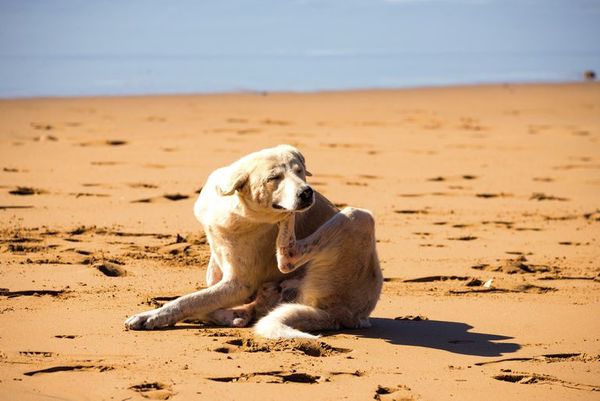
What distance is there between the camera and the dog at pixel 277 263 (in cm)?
587

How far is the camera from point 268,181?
5688 mm

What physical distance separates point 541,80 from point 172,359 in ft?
103

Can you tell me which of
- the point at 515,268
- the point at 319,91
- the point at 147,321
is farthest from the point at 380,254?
the point at 319,91

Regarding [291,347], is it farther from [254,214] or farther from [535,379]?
[535,379]

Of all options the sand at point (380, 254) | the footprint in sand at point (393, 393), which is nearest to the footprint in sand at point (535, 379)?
the sand at point (380, 254)

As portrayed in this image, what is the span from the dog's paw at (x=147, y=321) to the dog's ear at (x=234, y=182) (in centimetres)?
85

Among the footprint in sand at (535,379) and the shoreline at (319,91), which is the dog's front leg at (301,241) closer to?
the footprint in sand at (535,379)

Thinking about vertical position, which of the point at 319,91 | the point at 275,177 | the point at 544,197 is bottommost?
the point at 544,197

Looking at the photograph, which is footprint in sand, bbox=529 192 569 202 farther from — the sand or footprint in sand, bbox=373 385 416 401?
footprint in sand, bbox=373 385 416 401

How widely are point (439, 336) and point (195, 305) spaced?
4.94 feet

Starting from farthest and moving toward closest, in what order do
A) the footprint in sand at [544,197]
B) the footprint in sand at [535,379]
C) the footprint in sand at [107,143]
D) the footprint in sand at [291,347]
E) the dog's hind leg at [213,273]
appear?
the footprint in sand at [107,143]
the footprint in sand at [544,197]
the dog's hind leg at [213,273]
the footprint in sand at [291,347]
the footprint in sand at [535,379]

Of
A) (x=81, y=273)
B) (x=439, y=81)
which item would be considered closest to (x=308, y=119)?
(x=81, y=273)

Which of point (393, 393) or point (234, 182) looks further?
point (234, 182)

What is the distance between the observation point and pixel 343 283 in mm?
6164
